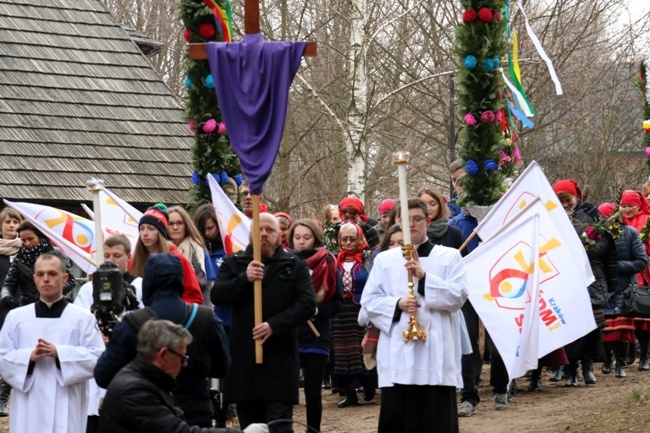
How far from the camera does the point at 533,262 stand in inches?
462

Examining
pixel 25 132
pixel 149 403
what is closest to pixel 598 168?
pixel 25 132

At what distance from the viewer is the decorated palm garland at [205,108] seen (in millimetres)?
15320

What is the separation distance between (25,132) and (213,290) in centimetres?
1281

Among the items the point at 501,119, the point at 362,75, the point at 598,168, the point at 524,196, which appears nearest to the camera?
the point at 524,196

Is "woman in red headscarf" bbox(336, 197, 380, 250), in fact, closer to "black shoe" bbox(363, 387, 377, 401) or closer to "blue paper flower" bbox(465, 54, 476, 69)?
"black shoe" bbox(363, 387, 377, 401)

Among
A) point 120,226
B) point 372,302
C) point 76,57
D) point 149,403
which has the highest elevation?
point 76,57

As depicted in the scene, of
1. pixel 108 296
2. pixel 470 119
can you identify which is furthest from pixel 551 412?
pixel 108 296

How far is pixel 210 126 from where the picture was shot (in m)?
15.4

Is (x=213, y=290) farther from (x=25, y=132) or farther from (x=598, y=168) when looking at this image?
(x=598, y=168)

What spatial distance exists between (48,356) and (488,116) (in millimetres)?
7060

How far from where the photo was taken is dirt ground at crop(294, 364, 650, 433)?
11.8 m

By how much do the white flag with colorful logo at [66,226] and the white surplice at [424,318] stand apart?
3185 millimetres

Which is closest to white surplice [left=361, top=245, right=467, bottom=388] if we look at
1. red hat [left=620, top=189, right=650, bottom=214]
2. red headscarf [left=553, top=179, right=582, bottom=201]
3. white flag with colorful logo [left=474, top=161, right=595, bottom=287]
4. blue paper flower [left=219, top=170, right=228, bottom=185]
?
white flag with colorful logo [left=474, top=161, right=595, bottom=287]

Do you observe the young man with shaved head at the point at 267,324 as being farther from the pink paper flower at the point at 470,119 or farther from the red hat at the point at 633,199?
the red hat at the point at 633,199
